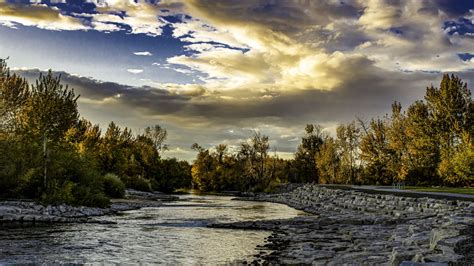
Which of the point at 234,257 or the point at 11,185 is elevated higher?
the point at 11,185

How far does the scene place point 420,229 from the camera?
13.9 m

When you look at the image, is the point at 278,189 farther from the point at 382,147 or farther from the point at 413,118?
the point at 413,118

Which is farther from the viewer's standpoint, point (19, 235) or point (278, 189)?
Result: point (278, 189)

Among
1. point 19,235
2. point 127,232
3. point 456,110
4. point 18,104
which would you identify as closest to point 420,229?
point 127,232

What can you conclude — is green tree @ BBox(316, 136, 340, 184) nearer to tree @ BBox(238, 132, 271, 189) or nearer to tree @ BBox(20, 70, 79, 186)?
tree @ BBox(238, 132, 271, 189)

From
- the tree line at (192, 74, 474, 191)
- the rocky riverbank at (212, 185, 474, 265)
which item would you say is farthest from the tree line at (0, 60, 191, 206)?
the tree line at (192, 74, 474, 191)

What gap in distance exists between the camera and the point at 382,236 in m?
14.8

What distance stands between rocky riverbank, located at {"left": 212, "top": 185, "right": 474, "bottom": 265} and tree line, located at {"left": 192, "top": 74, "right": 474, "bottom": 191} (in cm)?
1929

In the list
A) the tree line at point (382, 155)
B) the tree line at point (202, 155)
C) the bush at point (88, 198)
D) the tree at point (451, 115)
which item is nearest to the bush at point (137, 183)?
the tree line at point (202, 155)

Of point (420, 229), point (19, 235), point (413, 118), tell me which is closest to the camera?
point (420, 229)

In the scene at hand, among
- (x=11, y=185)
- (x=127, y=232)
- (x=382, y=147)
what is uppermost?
(x=382, y=147)

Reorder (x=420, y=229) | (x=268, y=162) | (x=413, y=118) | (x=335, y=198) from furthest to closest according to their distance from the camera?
(x=268, y=162)
(x=413, y=118)
(x=335, y=198)
(x=420, y=229)

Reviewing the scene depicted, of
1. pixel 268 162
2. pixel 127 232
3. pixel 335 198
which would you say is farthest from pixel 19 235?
pixel 268 162

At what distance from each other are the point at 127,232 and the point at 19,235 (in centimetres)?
416
